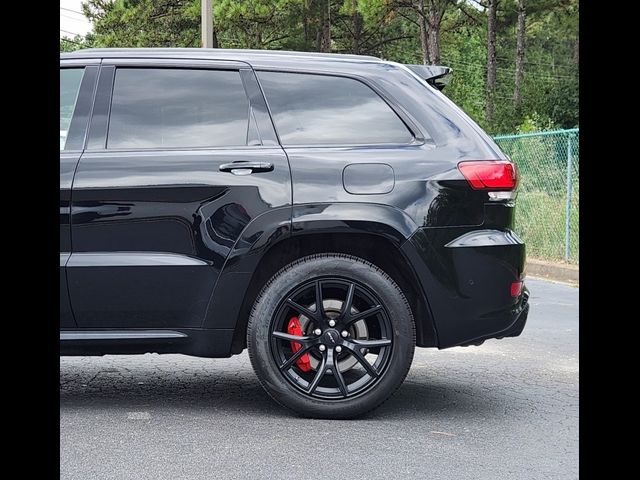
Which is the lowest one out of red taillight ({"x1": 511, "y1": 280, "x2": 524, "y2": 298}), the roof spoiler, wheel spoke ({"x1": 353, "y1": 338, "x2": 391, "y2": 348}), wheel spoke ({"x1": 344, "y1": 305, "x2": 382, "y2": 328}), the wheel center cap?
wheel spoke ({"x1": 353, "y1": 338, "x2": 391, "y2": 348})

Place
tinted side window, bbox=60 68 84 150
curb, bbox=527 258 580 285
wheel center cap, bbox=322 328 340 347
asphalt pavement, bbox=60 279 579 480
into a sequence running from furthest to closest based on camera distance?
1. curb, bbox=527 258 580 285
2. tinted side window, bbox=60 68 84 150
3. wheel center cap, bbox=322 328 340 347
4. asphalt pavement, bbox=60 279 579 480

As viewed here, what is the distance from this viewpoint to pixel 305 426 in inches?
189

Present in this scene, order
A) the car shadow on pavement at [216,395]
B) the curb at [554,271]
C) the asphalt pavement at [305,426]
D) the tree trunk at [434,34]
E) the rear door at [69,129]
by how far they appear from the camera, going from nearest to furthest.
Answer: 1. the asphalt pavement at [305,426]
2. the rear door at [69,129]
3. the car shadow on pavement at [216,395]
4. the curb at [554,271]
5. the tree trunk at [434,34]

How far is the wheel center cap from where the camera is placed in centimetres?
486

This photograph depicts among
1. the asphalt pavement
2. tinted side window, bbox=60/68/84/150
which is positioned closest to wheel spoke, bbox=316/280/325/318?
the asphalt pavement

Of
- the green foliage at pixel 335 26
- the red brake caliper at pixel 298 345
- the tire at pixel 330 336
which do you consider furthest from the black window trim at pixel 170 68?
the green foliage at pixel 335 26

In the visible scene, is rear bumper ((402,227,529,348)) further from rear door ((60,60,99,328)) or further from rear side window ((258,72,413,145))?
rear door ((60,60,99,328))

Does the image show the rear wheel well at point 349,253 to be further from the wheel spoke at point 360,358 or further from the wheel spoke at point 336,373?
the wheel spoke at point 336,373

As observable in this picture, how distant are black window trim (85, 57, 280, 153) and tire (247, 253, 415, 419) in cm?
70

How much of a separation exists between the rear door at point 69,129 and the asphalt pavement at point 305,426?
2.49 feet

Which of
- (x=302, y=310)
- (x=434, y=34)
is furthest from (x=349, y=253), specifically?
(x=434, y=34)

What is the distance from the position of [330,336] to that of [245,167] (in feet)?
3.14

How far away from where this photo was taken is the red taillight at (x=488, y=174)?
4875 mm

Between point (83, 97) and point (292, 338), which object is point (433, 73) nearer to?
point (292, 338)
